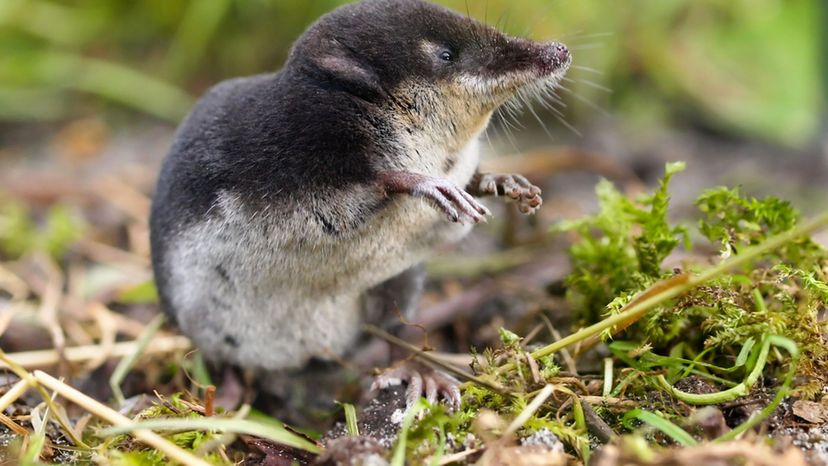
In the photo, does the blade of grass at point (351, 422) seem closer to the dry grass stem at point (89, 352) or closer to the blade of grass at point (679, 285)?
the blade of grass at point (679, 285)

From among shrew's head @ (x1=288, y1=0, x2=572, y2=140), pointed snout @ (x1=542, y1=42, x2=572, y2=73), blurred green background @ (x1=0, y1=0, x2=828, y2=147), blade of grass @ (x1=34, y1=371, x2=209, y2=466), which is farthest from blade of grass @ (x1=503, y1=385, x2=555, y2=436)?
blurred green background @ (x1=0, y1=0, x2=828, y2=147)

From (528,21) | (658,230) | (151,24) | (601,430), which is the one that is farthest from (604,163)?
(151,24)

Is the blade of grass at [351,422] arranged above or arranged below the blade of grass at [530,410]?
below

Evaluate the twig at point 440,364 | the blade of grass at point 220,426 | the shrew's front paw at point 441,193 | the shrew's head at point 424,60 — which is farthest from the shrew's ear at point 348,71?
the blade of grass at point 220,426

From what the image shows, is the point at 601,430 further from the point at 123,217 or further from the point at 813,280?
the point at 123,217

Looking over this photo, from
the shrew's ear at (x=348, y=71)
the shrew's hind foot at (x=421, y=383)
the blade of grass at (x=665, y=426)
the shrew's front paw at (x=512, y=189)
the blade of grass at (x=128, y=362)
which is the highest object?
the shrew's ear at (x=348, y=71)

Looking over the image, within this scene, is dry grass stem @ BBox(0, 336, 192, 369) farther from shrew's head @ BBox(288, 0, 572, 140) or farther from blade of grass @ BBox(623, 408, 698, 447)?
blade of grass @ BBox(623, 408, 698, 447)
